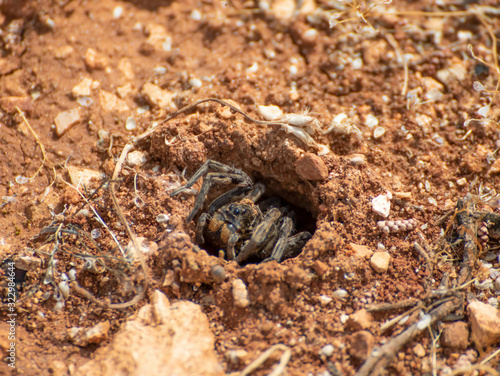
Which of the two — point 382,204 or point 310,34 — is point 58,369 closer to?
point 382,204

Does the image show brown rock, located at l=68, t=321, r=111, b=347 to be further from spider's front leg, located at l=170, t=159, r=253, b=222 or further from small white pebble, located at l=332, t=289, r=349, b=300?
→ small white pebble, located at l=332, t=289, r=349, b=300

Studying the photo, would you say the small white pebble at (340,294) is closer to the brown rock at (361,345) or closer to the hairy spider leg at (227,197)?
the brown rock at (361,345)

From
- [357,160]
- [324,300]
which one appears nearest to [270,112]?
[357,160]

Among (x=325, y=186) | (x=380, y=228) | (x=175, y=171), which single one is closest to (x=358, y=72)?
(x=325, y=186)

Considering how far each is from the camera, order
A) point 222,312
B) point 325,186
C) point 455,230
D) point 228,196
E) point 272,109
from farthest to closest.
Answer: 1. point 228,196
2. point 272,109
3. point 325,186
4. point 455,230
5. point 222,312

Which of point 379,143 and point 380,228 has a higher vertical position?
point 379,143

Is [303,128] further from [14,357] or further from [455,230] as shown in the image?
[14,357]

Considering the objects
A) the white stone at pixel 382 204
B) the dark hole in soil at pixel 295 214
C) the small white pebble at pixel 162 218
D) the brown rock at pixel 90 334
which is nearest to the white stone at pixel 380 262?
the white stone at pixel 382 204
